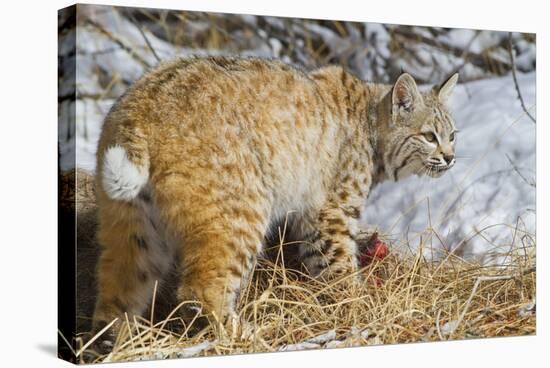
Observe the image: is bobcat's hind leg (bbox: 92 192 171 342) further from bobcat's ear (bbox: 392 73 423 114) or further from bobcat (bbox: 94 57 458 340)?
bobcat's ear (bbox: 392 73 423 114)

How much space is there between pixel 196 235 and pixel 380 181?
1.64 m

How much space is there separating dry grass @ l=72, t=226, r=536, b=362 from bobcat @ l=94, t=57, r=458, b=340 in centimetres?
17

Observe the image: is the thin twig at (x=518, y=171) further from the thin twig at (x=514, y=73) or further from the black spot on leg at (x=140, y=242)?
the black spot on leg at (x=140, y=242)

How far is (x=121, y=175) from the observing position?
5.38 meters

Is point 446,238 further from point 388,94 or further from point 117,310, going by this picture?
point 117,310

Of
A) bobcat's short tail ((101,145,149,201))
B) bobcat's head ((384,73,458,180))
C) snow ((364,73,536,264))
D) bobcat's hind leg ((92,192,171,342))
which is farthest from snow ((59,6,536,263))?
bobcat's hind leg ((92,192,171,342))

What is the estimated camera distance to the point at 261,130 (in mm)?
5980

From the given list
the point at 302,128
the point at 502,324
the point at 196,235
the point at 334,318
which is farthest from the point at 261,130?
the point at 502,324

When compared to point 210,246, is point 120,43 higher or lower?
higher

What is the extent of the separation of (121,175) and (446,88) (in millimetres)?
2458

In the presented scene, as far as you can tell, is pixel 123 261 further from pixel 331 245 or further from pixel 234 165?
pixel 331 245

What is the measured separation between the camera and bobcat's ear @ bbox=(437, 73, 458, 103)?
675cm

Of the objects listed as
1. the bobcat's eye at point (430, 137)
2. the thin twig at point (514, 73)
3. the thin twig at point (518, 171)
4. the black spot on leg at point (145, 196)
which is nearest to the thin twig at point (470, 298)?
the thin twig at point (518, 171)

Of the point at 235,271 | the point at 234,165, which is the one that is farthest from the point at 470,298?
the point at 234,165
